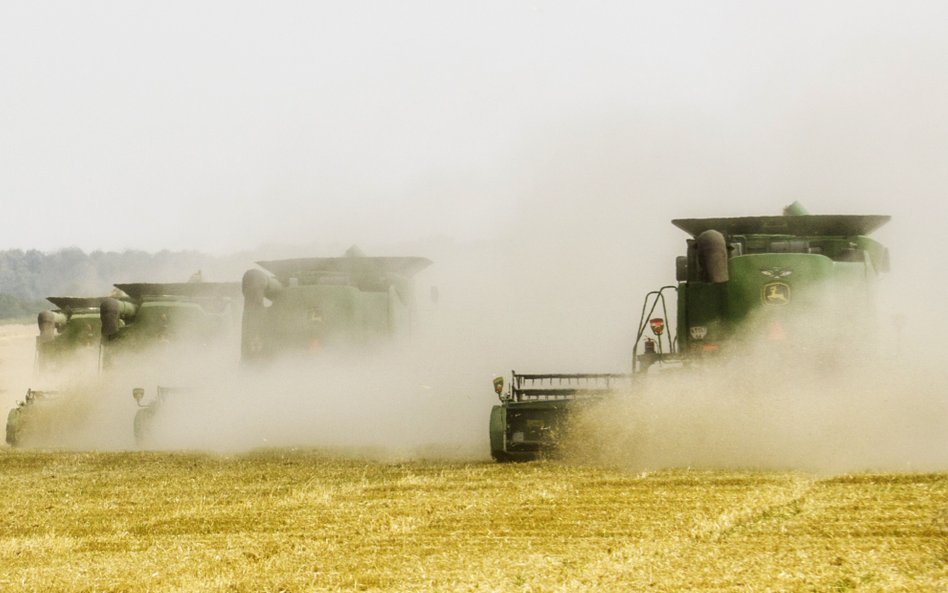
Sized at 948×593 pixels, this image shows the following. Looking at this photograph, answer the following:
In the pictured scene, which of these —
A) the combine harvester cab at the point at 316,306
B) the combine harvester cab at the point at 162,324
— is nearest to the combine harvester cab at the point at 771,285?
the combine harvester cab at the point at 316,306

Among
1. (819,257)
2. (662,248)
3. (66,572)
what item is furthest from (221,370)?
(66,572)

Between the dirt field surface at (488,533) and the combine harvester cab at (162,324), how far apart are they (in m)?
14.5

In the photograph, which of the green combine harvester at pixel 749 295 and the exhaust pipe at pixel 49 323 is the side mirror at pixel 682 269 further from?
the exhaust pipe at pixel 49 323

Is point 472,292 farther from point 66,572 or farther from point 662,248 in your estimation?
point 66,572

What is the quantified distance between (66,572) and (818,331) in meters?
10.8

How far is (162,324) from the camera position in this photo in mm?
30156

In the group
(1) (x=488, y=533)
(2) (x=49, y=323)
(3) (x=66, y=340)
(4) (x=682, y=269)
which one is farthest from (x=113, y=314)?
(1) (x=488, y=533)

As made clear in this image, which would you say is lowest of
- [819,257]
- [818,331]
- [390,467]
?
[390,467]

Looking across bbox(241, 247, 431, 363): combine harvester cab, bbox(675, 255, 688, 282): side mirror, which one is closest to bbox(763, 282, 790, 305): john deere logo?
bbox(675, 255, 688, 282): side mirror

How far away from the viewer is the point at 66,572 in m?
9.20

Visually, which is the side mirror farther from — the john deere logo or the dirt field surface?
the dirt field surface

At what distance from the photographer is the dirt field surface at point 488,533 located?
823 centimetres

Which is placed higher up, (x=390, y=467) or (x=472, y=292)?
(x=472, y=292)

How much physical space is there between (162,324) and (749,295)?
1774cm
